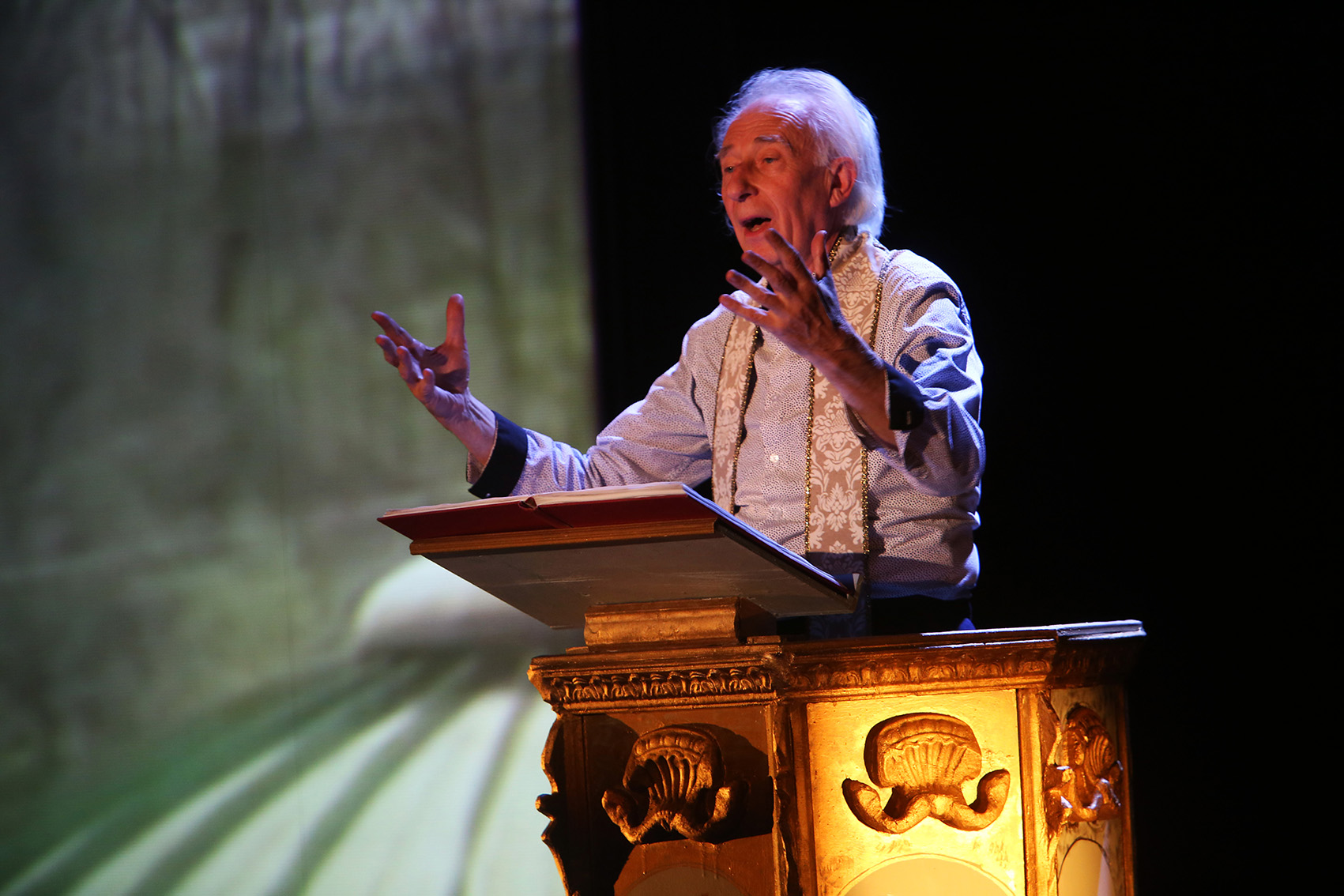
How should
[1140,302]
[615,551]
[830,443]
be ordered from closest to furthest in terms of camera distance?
[615,551] → [830,443] → [1140,302]

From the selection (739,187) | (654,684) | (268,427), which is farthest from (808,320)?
(268,427)

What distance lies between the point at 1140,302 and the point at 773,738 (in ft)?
4.63

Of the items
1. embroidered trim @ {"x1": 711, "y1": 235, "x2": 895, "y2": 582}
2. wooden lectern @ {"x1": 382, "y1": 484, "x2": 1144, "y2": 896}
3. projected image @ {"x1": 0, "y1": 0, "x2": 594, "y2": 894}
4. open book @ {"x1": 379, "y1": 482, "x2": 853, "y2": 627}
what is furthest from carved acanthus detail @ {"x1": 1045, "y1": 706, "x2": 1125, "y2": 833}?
projected image @ {"x1": 0, "y1": 0, "x2": 594, "y2": 894}

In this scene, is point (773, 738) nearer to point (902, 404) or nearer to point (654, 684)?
point (654, 684)

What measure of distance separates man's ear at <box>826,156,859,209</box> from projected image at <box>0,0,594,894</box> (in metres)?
1.05

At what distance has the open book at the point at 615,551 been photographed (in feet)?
3.19

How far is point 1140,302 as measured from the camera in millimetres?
2172

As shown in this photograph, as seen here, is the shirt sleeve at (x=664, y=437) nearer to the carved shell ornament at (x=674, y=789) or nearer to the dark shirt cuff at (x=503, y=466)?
the dark shirt cuff at (x=503, y=466)

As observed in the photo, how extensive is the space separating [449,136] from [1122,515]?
1710 mm

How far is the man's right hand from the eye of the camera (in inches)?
65.7

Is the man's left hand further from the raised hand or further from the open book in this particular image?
the open book

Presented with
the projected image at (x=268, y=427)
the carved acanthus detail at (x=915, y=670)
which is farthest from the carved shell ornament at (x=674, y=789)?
the projected image at (x=268, y=427)

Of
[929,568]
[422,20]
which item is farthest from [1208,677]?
[422,20]

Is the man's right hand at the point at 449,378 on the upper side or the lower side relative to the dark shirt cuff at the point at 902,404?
upper
